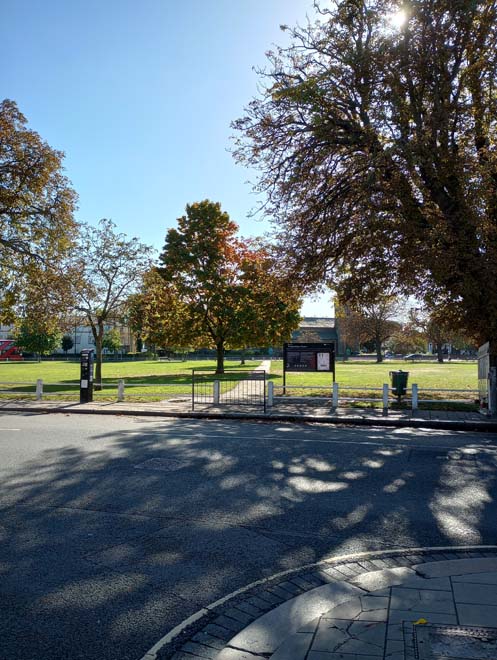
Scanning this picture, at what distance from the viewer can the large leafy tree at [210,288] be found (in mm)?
36125

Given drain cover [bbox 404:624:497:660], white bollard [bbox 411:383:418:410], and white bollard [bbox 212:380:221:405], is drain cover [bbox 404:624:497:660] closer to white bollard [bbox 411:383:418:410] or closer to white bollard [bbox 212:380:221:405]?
white bollard [bbox 411:383:418:410]

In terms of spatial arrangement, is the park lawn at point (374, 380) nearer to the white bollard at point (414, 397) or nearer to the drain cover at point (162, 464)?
the white bollard at point (414, 397)

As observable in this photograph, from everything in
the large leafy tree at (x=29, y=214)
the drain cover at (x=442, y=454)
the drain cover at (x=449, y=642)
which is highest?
the large leafy tree at (x=29, y=214)

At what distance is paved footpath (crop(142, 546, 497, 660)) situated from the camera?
304 cm

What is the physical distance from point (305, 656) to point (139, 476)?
16.6ft

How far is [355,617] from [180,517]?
2.85m

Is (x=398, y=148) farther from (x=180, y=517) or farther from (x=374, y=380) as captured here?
(x=374, y=380)

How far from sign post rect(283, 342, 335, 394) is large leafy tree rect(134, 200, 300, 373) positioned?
51.7 feet

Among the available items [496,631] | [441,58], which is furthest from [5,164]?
[496,631]

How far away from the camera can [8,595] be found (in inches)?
157

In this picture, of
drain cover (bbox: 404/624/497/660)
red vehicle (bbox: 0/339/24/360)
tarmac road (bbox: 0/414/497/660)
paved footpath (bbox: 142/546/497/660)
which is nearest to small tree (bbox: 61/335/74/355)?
red vehicle (bbox: 0/339/24/360)

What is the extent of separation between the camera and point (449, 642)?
3047 millimetres

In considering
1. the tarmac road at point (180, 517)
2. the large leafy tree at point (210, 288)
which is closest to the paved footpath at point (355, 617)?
the tarmac road at point (180, 517)

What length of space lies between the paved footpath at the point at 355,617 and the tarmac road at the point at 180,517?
26cm
